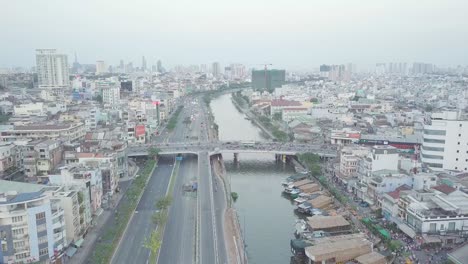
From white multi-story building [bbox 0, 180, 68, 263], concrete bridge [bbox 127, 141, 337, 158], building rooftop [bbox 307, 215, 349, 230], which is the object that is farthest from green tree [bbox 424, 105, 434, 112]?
white multi-story building [bbox 0, 180, 68, 263]

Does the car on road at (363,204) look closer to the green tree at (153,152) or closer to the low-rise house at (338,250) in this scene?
the low-rise house at (338,250)

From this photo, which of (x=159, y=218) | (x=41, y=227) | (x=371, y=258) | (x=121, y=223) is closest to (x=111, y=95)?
(x=121, y=223)

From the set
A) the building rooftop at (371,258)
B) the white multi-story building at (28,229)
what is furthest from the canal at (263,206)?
the white multi-story building at (28,229)

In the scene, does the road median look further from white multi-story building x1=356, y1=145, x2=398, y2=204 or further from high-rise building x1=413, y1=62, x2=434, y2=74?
high-rise building x1=413, y1=62, x2=434, y2=74

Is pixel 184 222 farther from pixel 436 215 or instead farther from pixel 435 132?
pixel 435 132

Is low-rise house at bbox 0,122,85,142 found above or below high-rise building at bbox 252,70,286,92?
below

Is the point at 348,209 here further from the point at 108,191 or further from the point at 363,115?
the point at 363,115

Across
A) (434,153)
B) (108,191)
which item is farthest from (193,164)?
(434,153)
